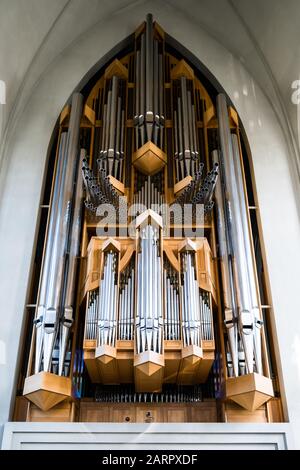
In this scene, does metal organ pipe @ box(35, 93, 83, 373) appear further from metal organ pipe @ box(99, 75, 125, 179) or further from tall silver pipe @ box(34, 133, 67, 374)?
metal organ pipe @ box(99, 75, 125, 179)

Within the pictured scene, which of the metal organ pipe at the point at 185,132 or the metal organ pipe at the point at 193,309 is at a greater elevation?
the metal organ pipe at the point at 185,132

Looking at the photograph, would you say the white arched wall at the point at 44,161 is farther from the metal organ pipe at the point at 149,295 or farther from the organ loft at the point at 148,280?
the metal organ pipe at the point at 149,295

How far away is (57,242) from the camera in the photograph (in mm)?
7508

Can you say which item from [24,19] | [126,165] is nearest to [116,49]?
[24,19]

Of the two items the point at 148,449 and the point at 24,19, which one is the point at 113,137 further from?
the point at 148,449

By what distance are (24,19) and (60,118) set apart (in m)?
1.71

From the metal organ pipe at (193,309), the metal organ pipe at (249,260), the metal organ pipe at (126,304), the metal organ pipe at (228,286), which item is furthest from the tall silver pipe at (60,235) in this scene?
the metal organ pipe at (249,260)

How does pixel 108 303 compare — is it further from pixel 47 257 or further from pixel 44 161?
pixel 44 161

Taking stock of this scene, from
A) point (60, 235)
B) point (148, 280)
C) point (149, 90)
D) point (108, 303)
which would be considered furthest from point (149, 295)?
point (149, 90)

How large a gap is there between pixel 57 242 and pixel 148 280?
1.45m

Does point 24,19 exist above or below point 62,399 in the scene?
above

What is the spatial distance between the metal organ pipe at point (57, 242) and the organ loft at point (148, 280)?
0.06ft

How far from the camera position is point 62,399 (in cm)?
648

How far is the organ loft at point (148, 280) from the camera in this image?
6.61 meters
